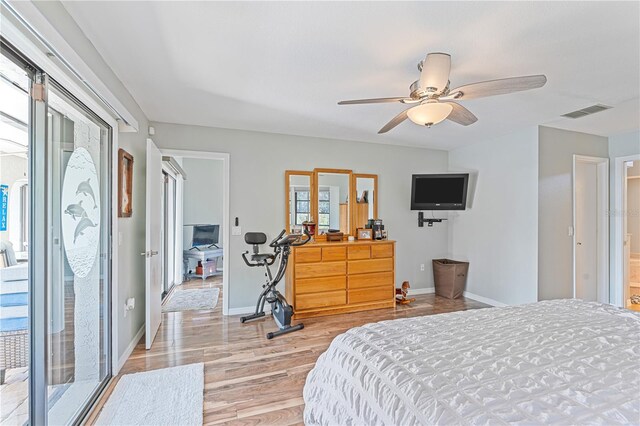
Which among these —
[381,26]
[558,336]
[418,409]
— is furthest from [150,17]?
[558,336]

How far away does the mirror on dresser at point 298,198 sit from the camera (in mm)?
4289

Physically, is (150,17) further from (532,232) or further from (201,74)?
(532,232)

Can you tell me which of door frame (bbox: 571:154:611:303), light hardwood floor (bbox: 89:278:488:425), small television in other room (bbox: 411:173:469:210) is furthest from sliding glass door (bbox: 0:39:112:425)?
door frame (bbox: 571:154:611:303)

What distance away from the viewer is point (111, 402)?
2.09m

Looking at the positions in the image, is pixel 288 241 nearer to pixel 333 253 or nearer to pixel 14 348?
pixel 333 253

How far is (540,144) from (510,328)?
122 inches

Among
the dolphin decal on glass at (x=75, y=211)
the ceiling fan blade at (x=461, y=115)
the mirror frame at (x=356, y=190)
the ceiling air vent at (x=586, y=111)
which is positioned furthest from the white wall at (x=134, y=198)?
the ceiling air vent at (x=586, y=111)

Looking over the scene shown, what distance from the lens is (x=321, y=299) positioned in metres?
3.93

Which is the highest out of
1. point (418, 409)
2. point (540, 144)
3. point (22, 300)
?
point (540, 144)

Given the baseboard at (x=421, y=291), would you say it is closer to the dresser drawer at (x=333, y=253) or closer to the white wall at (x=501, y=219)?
the white wall at (x=501, y=219)

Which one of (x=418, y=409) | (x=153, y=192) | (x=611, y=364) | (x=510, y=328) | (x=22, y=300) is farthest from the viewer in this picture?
(x=153, y=192)

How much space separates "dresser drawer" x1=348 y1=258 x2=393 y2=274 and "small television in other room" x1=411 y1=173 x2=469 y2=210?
1.09 m

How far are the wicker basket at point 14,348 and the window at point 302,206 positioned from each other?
3.08 metres

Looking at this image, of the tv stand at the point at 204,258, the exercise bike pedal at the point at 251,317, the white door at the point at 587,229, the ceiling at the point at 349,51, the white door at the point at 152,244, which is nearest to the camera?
the ceiling at the point at 349,51
